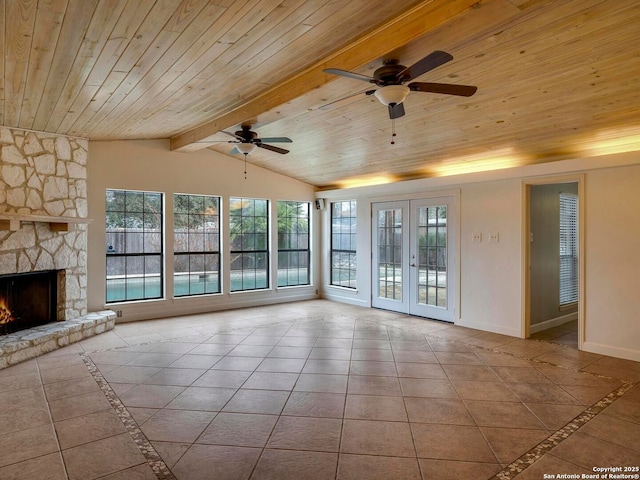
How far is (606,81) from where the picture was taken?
11.3 feet

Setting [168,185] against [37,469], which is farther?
[168,185]

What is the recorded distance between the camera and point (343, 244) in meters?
8.42

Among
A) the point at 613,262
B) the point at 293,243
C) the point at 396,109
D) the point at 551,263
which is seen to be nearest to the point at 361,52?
the point at 396,109

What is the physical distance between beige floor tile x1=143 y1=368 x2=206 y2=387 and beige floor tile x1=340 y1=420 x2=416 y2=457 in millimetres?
1692

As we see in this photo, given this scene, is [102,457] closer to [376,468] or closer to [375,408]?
[376,468]

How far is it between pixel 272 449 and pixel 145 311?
4.61m

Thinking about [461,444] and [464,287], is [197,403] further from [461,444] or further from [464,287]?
[464,287]

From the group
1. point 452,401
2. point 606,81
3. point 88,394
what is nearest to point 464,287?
point 452,401

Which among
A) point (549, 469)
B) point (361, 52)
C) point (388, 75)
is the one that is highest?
point (361, 52)

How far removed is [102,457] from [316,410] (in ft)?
4.99

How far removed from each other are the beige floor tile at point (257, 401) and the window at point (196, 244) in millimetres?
3828

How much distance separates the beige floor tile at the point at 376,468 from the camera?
7.66 ft

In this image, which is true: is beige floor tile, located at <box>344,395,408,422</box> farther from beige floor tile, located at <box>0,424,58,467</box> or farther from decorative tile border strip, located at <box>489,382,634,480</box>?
beige floor tile, located at <box>0,424,58,467</box>

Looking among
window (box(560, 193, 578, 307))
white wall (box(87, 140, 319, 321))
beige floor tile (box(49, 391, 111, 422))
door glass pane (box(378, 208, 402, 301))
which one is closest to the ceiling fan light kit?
beige floor tile (box(49, 391, 111, 422))
